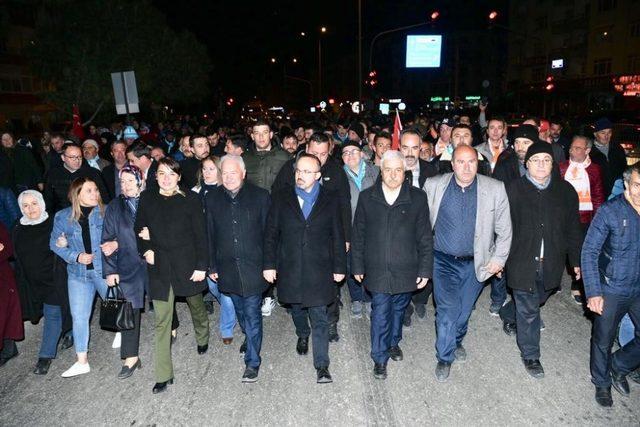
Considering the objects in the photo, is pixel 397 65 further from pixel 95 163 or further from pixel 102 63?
pixel 95 163

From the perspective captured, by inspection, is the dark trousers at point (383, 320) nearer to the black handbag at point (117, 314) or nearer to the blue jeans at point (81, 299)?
the black handbag at point (117, 314)

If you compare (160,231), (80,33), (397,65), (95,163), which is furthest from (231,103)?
(160,231)

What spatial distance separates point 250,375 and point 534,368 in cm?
284

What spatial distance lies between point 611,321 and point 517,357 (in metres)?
1.14

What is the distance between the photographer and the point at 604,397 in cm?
426

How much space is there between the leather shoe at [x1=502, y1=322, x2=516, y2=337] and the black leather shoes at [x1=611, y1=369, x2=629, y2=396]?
120 cm

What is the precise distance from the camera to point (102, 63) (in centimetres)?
2345

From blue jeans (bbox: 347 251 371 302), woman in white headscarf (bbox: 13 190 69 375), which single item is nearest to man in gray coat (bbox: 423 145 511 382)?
blue jeans (bbox: 347 251 371 302)

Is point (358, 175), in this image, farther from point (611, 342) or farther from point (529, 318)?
point (611, 342)

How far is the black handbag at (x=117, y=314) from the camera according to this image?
4.75 meters

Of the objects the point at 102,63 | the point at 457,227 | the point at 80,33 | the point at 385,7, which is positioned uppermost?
the point at 385,7

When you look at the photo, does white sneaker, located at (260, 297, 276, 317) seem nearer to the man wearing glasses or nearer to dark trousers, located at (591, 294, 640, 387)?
the man wearing glasses

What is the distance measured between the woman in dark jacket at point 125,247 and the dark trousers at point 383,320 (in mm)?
2411

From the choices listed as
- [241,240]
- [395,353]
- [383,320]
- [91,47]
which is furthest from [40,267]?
[91,47]
